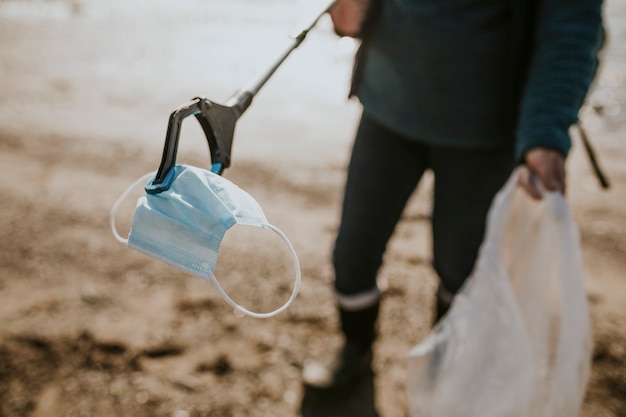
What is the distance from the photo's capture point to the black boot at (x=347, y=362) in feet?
5.20

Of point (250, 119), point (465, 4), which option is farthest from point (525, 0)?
point (250, 119)

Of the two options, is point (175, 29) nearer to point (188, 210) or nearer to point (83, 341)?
point (83, 341)

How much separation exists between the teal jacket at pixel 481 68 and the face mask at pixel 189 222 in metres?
0.70

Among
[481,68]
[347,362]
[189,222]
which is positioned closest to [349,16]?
[481,68]

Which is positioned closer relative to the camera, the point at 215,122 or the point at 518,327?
the point at 215,122

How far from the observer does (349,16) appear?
1226 millimetres

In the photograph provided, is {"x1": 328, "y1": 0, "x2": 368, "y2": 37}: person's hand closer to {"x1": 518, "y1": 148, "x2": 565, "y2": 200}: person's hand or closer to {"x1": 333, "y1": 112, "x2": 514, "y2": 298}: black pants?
{"x1": 333, "y1": 112, "x2": 514, "y2": 298}: black pants

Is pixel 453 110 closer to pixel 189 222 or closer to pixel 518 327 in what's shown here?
pixel 518 327

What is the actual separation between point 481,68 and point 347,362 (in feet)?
3.42

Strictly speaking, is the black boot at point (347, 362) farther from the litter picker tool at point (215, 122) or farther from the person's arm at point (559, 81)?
the litter picker tool at point (215, 122)

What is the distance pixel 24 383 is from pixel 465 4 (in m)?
1.72

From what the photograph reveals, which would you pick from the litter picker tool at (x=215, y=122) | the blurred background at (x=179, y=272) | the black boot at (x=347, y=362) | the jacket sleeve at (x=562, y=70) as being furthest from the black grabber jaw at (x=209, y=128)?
the black boot at (x=347, y=362)

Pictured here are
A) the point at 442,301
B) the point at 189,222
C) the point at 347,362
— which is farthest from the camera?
the point at 347,362

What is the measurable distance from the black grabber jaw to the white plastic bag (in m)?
0.74
